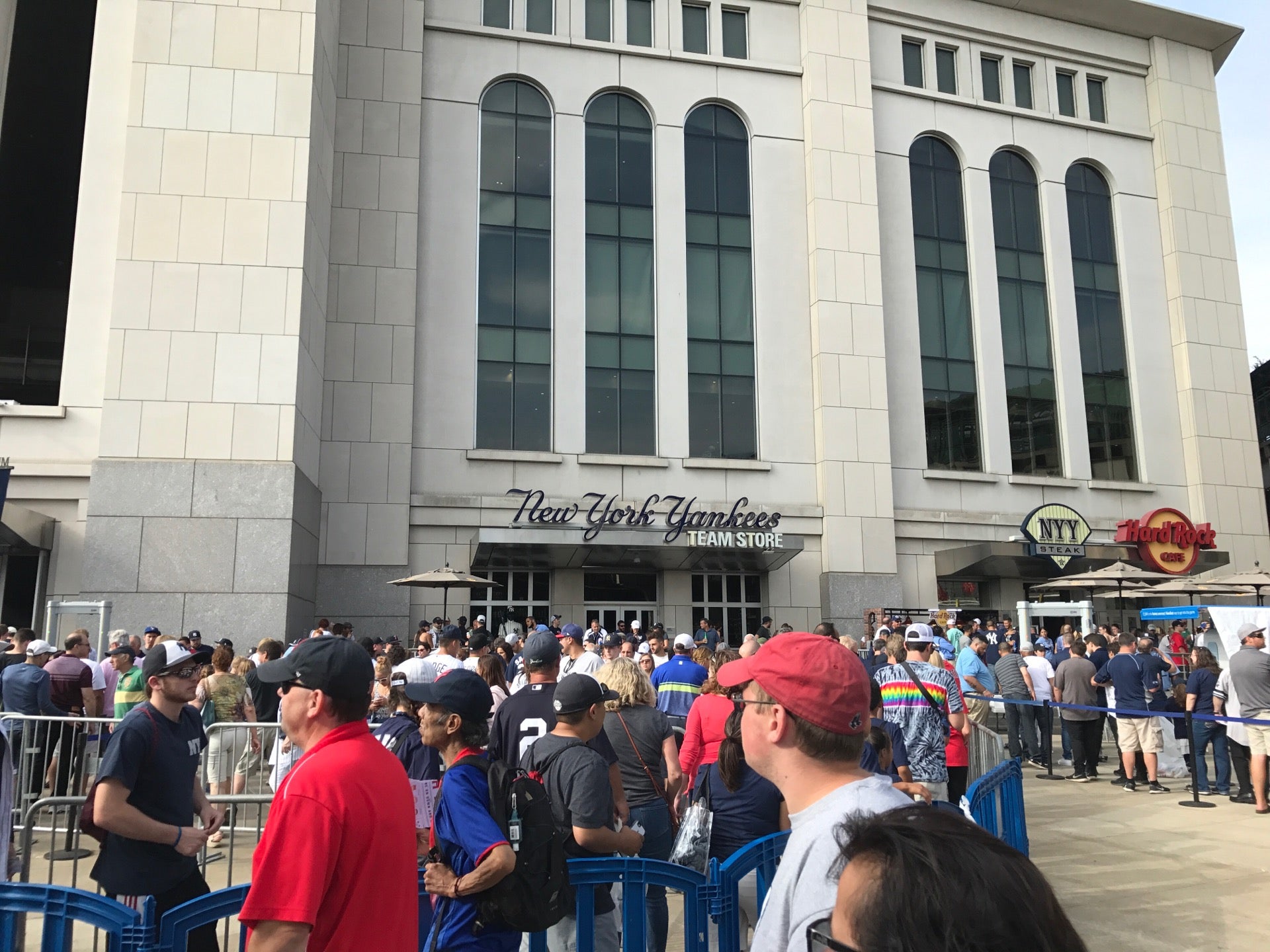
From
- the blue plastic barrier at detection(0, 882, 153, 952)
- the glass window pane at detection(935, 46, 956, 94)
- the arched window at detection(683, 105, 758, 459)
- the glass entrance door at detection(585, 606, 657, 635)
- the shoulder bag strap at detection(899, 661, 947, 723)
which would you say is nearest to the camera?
the blue plastic barrier at detection(0, 882, 153, 952)

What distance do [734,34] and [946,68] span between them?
732 centimetres

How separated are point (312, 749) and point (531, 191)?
84.1 feet

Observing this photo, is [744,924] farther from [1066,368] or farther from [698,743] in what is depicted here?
[1066,368]

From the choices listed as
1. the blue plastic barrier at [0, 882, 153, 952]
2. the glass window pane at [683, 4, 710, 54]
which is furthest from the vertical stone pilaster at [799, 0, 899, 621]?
the blue plastic barrier at [0, 882, 153, 952]

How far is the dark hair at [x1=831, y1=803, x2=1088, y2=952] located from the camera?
4.16 ft

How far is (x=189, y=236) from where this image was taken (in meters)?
20.3

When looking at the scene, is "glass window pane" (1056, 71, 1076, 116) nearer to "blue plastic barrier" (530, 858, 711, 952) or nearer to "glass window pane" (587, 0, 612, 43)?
"glass window pane" (587, 0, 612, 43)

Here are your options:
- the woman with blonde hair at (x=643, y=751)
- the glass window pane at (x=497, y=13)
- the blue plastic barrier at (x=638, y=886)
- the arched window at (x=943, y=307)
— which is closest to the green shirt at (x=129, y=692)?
the woman with blonde hair at (x=643, y=751)

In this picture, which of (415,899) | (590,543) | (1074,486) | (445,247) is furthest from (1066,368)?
(415,899)

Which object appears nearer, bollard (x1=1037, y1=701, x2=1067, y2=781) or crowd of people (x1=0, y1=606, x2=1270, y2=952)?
crowd of people (x1=0, y1=606, x2=1270, y2=952)

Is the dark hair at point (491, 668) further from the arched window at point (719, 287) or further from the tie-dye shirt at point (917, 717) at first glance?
the arched window at point (719, 287)

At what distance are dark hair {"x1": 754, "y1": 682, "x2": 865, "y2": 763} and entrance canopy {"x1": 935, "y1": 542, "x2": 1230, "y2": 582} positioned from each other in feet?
87.3

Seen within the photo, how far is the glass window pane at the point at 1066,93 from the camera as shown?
32469 millimetres

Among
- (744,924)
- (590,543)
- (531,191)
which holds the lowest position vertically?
(744,924)
